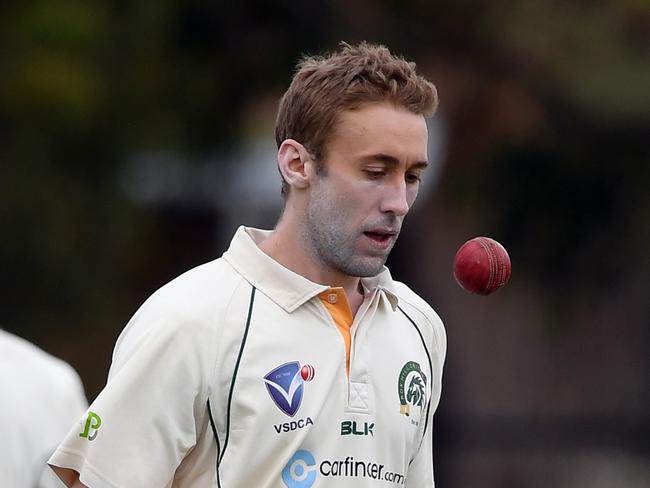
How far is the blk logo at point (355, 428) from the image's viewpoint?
13.6ft

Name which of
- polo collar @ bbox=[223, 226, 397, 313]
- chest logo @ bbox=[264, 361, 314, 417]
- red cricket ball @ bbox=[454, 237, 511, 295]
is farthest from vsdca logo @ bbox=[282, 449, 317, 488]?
red cricket ball @ bbox=[454, 237, 511, 295]

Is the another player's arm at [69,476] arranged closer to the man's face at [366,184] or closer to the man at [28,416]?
the man's face at [366,184]

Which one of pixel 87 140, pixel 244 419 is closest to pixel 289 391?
pixel 244 419

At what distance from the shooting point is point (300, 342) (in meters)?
4.18

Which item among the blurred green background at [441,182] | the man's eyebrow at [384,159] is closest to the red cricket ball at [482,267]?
the man's eyebrow at [384,159]

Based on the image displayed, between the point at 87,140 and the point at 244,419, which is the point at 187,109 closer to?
the point at 87,140

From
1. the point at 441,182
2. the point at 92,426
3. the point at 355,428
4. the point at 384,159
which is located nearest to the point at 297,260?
the point at 384,159

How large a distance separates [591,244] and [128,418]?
10.2 metres

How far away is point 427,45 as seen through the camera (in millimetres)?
13188

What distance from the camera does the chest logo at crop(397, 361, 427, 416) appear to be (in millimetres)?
4332

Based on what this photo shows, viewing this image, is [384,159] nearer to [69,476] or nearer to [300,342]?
[300,342]

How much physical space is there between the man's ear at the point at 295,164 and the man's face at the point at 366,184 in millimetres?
39

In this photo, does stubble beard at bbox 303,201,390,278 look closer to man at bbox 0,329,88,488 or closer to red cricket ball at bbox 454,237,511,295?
red cricket ball at bbox 454,237,511,295

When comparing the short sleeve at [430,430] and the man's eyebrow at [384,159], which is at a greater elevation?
the man's eyebrow at [384,159]
